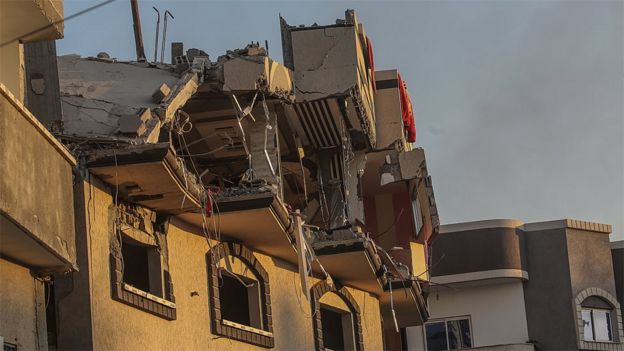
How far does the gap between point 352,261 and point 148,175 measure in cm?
808

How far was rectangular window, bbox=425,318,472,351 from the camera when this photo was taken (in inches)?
1555

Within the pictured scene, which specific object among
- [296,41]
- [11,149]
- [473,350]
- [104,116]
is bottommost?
[473,350]

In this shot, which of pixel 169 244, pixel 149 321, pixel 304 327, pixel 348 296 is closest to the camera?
pixel 149 321

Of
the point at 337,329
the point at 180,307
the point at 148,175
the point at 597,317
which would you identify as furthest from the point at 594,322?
the point at 148,175

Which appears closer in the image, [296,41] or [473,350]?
[296,41]

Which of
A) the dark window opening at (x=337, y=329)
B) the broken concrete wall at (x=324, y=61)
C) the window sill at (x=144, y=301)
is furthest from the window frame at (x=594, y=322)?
the window sill at (x=144, y=301)

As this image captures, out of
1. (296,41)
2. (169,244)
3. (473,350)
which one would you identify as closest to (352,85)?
(296,41)

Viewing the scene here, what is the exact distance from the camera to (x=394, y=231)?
29562mm

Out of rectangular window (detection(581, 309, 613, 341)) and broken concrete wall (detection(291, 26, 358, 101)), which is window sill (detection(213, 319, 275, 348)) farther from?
rectangular window (detection(581, 309, 613, 341))

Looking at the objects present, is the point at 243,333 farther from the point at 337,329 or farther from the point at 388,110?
the point at 388,110

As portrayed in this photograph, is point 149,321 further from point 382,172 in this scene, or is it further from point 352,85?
point 382,172

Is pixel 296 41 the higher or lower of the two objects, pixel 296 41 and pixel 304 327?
the higher

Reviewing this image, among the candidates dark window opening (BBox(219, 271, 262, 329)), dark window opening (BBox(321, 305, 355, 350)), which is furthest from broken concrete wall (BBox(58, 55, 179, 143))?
dark window opening (BBox(321, 305, 355, 350))

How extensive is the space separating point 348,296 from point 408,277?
162 cm
